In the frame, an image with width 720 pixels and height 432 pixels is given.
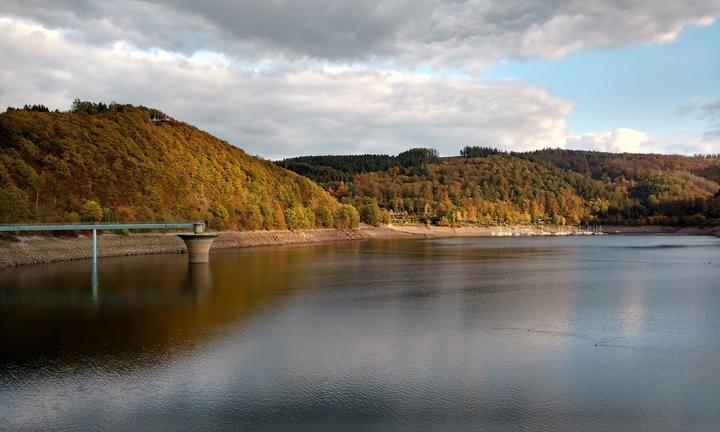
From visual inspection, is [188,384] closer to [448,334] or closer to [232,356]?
[232,356]

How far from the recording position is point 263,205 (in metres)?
118

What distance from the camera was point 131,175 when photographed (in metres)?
96.9

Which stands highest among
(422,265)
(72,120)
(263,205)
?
(72,120)

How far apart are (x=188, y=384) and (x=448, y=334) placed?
12273mm

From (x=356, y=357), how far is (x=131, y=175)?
86811mm

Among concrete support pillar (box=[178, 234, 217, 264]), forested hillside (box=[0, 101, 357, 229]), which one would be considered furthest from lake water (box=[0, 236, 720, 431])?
forested hillside (box=[0, 101, 357, 229])

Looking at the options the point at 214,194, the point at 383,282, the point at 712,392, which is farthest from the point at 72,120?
the point at 712,392

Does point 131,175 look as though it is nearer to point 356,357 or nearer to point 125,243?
point 125,243

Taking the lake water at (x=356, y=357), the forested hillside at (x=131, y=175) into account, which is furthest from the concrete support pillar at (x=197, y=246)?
the forested hillside at (x=131, y=175)

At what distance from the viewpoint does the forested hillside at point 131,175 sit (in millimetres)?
76938

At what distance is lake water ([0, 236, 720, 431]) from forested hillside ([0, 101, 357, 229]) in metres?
40.6

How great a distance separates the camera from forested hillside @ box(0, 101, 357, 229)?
76938 mm

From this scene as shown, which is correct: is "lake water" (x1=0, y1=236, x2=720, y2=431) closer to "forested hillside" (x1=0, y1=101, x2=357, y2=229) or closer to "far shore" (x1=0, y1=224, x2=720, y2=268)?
"far shore" (x1=0, y1=224, x2=720, y2=268)

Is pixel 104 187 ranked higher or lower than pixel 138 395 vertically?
higher
